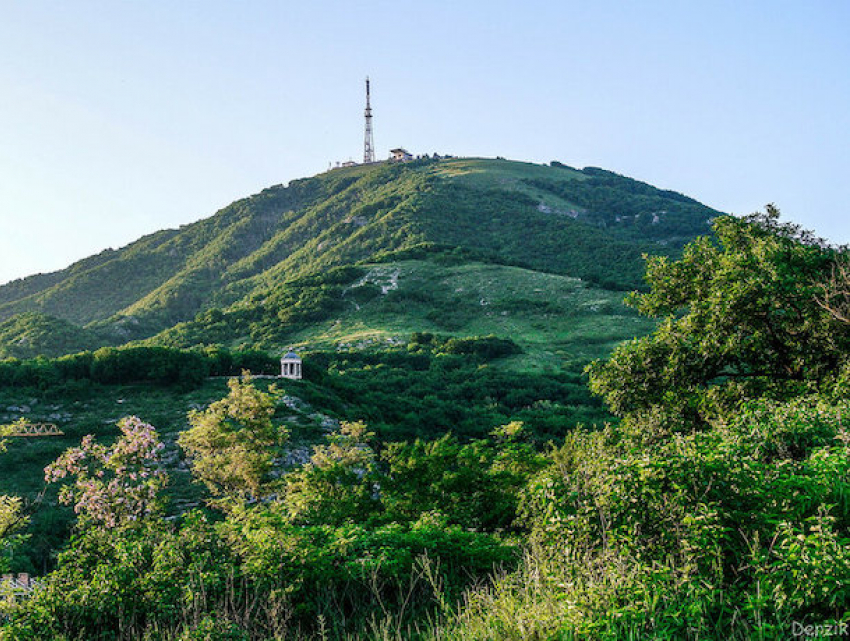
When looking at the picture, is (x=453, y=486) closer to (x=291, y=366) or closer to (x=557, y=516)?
(x=557, y=516)

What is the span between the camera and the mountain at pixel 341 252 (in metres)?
81.4

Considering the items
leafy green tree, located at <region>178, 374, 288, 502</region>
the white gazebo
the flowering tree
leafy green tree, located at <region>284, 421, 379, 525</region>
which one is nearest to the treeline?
the white gazebo

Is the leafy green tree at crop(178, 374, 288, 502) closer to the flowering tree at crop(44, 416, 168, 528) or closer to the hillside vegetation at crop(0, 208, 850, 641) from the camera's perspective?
the hillside vegetation at crop(0, 208, 850, 641)

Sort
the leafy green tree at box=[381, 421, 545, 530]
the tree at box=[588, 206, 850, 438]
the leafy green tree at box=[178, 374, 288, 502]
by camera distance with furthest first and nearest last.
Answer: the leafy green tree at box=[178, 374, 288, 502]
the leafy green tree at box=[381, 421, 545, 530]
the tree at box=[588, 206, 850, 438]

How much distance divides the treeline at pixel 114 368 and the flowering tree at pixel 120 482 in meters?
25.6

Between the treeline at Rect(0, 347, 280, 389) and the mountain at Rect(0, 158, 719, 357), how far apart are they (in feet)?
107

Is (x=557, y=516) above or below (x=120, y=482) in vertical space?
above

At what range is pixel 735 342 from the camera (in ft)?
44.6

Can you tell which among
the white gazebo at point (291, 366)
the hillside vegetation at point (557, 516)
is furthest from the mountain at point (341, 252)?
the hillside vegetation at point (557, 516)

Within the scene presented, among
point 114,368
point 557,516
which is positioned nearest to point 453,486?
point 557,516

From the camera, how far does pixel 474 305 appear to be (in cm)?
7812

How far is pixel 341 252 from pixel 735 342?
101044 mm

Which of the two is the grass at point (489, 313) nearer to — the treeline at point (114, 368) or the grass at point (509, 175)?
the treeline at point (114, 368)

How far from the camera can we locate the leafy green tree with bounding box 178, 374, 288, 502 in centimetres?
1669
